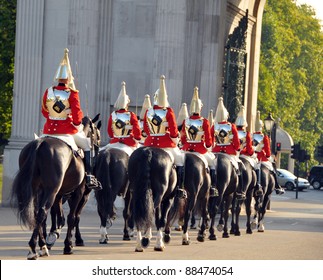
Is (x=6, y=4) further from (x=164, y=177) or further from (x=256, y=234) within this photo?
(x=164, y=177)

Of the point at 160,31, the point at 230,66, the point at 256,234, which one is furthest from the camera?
the point at 230,66

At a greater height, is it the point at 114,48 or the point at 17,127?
the point at 114,48

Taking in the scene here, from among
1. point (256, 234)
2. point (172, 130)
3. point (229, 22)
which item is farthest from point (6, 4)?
point (172, 130)

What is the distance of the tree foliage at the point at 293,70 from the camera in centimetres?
9438

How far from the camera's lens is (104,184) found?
→ 24.2 m

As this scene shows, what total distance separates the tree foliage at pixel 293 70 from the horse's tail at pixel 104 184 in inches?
2462

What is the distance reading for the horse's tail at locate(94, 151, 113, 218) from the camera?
2420 cm

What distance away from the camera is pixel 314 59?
369 feet

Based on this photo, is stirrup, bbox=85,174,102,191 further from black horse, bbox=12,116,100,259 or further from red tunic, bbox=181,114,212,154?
red tunic, bbox=181,114,212,154

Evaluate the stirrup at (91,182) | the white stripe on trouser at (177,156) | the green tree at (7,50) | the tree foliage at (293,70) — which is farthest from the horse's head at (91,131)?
the tree foliage at (293,70)

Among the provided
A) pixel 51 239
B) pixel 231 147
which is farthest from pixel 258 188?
pixel 51 239

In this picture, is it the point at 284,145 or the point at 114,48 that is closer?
the point at 114,48
